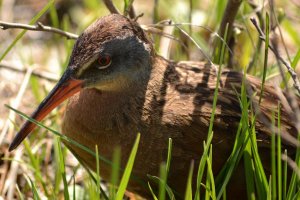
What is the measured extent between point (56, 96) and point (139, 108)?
350mm

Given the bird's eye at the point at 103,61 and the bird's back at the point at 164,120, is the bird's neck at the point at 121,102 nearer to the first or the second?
the bird's back at the point at 164,120

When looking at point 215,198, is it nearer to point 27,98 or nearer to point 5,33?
point 27,98

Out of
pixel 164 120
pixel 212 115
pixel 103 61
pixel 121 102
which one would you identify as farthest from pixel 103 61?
pixel 212 115

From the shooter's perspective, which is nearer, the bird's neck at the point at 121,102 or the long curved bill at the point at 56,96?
the long curved bill at the point at 56,96

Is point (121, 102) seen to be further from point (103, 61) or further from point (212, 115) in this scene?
point (212, 115)

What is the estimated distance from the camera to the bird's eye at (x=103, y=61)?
2.86 meters

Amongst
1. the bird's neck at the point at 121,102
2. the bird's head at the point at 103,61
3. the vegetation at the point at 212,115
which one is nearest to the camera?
the vegetation at the point at 212,115

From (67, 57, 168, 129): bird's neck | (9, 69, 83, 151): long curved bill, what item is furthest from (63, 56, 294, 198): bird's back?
(9, 69, 83, 151): long curved bill

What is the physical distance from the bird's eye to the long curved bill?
0.34 feet

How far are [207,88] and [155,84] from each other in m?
0.22

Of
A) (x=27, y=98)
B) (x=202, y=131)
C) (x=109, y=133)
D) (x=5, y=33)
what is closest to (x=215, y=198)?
(x=202, y=131)

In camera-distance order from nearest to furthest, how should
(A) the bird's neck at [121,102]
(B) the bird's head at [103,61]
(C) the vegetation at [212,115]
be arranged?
(C) the vegetation at [212,115] < (B) the bird's head at [103,61] < (A) the bird's neck at [121,102]

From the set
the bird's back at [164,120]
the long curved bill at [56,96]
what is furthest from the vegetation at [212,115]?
the long curved bill at [56,96]

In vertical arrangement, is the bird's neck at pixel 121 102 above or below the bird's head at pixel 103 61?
below
